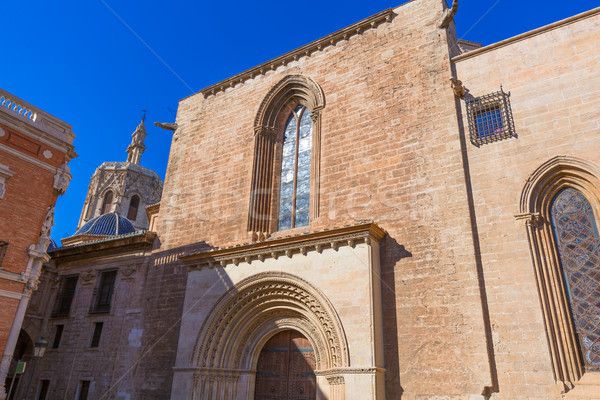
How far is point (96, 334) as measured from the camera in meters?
14.2

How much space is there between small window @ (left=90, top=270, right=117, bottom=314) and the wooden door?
632 cm

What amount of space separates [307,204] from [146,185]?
31.6 m

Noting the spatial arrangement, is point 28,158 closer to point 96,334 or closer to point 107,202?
point 96,334

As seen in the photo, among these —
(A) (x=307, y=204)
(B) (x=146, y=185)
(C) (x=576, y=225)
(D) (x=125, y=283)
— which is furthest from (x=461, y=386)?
(B) (x=146, y=185)

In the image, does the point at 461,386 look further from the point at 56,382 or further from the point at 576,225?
the point at 56,382

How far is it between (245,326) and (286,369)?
4.85 ft

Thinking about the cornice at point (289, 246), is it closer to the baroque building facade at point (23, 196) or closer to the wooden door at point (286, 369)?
the wooden door at point (286, 369)

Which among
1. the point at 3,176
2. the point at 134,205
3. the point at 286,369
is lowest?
the point at 286,369

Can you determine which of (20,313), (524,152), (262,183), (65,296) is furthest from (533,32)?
(65,296)

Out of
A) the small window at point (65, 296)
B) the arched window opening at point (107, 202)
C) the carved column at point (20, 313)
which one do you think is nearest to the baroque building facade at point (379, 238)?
the small window at point (65, 296)

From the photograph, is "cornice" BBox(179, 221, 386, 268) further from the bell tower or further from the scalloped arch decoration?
the bell tower

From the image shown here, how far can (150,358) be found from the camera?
486 inches

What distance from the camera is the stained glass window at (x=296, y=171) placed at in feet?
40.6

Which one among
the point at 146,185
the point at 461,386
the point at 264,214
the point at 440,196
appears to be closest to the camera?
the point at 461,386
